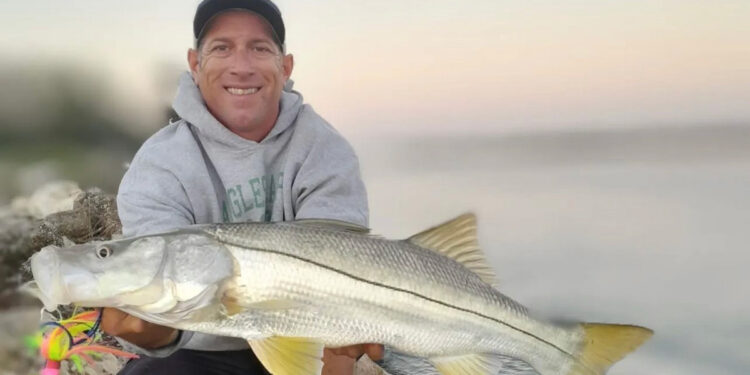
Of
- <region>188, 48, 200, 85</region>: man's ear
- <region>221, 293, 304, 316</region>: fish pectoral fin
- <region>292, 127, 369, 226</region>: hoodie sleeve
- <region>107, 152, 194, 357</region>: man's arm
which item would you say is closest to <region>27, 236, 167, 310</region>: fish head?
<region>221, 293, 304, 316</region>: fish pectoral fin

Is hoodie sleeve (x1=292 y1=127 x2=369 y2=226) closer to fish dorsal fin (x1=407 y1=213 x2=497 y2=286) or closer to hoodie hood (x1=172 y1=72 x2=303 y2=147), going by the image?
hoodie hood (x1=172 y1=72 x2=303 y2=147)

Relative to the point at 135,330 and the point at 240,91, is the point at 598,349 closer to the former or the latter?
the point at 135,330

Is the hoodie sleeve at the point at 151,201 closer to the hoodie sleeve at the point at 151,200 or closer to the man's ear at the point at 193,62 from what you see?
the hoodie sleeve at the point at 151,200

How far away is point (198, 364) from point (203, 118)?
3.27 feet

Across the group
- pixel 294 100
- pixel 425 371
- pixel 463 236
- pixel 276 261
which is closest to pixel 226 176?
pixel 294 100

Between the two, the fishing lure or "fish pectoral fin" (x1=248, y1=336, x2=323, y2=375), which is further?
the fishing lure

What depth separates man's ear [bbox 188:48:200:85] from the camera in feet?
9.38

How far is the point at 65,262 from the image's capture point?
1.72 metres

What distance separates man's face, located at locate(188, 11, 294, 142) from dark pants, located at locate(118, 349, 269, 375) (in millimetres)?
924

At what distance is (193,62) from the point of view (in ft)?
9.45

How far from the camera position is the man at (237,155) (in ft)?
8.64

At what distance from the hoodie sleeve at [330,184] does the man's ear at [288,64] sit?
1.04ft

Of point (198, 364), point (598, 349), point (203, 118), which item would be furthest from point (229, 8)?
point (598, 349)

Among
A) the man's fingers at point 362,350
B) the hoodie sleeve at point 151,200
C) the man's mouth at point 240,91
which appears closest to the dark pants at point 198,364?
the hoodie sleeve at point 151,200
